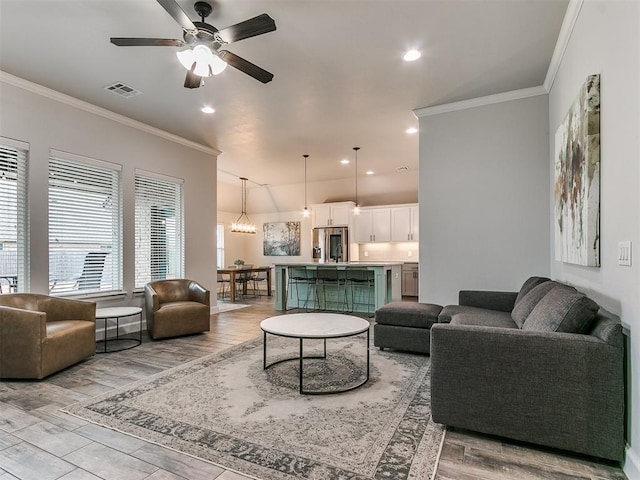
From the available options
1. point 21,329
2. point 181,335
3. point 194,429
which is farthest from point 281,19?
point 181,335

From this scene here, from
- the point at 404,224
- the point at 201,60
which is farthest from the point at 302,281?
the point at 201,60

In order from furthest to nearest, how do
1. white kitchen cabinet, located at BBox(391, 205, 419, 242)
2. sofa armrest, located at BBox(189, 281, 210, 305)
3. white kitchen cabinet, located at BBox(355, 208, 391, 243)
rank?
white kitchen cabinet, located at BBox(355, 208, 391, 243), white kitchen cabinet, located at BBox(391, 205, 419, 242), sofa armrest, located at BBox(189, 281, 210, 305)

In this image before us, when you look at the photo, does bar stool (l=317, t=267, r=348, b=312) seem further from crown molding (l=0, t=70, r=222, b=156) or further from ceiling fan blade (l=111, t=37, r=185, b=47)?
ceiling fan blade (l=111, t=37, r=185, b=47)

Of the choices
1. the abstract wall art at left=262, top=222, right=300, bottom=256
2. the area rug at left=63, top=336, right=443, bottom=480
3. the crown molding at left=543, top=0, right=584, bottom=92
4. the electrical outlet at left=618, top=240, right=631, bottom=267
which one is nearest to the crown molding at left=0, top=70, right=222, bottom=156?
the area rug at left=63, top=336, right=443, bottom=480

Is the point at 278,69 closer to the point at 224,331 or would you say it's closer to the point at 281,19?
the point at 281,19

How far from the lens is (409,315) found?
12.2 ft

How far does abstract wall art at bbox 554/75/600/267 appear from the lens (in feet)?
7.34

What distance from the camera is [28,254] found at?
383 centimetres

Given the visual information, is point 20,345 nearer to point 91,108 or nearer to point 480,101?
point 91,108

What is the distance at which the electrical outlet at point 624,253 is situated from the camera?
178 cm

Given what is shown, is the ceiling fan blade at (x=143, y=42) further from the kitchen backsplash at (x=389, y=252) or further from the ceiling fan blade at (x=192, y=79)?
the kitchen backsplash at (x=389, y=252)

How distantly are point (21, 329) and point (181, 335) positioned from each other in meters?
1.86

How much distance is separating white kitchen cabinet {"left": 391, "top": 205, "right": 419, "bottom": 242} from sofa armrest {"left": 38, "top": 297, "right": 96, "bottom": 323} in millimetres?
6792

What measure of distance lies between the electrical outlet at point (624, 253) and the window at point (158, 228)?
5356mm
